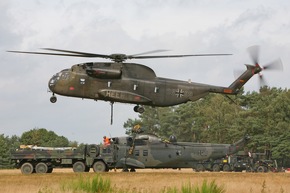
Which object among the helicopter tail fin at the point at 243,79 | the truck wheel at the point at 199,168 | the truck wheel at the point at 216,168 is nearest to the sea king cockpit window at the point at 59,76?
the helicopter tail fin at the point at 243,79

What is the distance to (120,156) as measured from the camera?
143 ft

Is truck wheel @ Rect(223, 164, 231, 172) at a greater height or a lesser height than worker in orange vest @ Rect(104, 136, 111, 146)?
lesser

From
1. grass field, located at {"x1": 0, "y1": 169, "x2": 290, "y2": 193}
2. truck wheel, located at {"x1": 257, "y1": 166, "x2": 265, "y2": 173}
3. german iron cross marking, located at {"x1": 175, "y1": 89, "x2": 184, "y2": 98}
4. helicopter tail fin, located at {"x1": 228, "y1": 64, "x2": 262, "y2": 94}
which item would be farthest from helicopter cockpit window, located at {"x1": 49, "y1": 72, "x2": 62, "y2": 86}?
truck wheel, located at {"x1": 257, "y1": 166, "x2": 265, "y2": 173}

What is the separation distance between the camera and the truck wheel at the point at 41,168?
42562 millimetres

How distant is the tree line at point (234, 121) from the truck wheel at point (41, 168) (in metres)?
50.7

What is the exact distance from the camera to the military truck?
42.5 m

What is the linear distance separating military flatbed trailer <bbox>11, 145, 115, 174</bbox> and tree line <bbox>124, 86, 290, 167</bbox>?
48788mm

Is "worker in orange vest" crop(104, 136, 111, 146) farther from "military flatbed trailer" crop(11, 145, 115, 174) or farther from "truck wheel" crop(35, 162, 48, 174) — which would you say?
"truck wheel" crop(35, 162, 48, 174)

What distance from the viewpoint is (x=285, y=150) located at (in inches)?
3423

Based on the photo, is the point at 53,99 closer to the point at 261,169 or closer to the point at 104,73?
the point at 104,73

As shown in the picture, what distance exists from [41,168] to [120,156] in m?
5.54

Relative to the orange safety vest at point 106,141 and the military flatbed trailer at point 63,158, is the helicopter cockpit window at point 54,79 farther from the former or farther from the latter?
the orange safety vest at point 106,141

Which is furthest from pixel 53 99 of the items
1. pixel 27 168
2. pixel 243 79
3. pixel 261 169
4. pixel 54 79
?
pixel 261 169

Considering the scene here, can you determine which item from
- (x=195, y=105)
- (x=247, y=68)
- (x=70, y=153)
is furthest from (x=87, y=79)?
(x=195, y=105)
